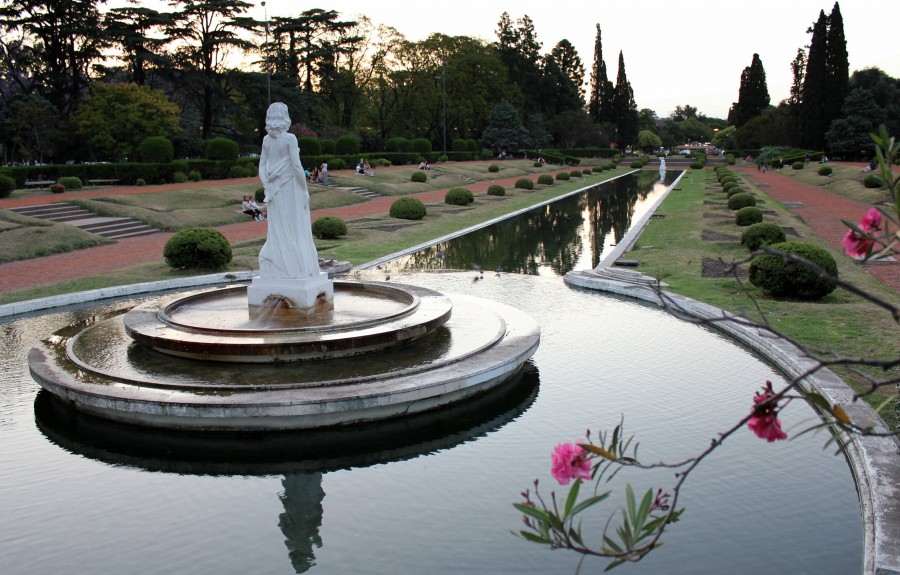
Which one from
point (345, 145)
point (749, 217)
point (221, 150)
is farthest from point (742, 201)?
point (345, 145)

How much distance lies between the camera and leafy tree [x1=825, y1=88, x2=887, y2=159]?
183 feet

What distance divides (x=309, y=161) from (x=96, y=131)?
11.1 m

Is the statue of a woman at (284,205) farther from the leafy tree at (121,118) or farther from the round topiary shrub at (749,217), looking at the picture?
the leafy tree at (121,118)

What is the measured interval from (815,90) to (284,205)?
58.4 metres

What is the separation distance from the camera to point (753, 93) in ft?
282

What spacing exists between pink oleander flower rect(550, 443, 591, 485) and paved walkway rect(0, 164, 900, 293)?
531 inches

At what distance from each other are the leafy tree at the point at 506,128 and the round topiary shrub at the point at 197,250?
2338 inches

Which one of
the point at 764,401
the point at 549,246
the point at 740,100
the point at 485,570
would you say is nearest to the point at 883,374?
the point at 485,570

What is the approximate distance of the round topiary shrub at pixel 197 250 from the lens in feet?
51.1

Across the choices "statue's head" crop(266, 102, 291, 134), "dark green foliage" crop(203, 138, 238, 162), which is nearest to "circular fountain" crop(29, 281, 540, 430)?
"statue's head" crop(266, 102, 291, 134)

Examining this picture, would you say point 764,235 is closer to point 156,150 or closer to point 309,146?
point 156,150

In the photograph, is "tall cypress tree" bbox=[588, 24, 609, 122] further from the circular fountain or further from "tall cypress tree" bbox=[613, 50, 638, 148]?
the circular fountain

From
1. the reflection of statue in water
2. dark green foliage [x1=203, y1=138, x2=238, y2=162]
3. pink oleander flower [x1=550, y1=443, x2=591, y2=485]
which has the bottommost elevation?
the reflection of statue in water

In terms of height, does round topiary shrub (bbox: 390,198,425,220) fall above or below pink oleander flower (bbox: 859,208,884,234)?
below
